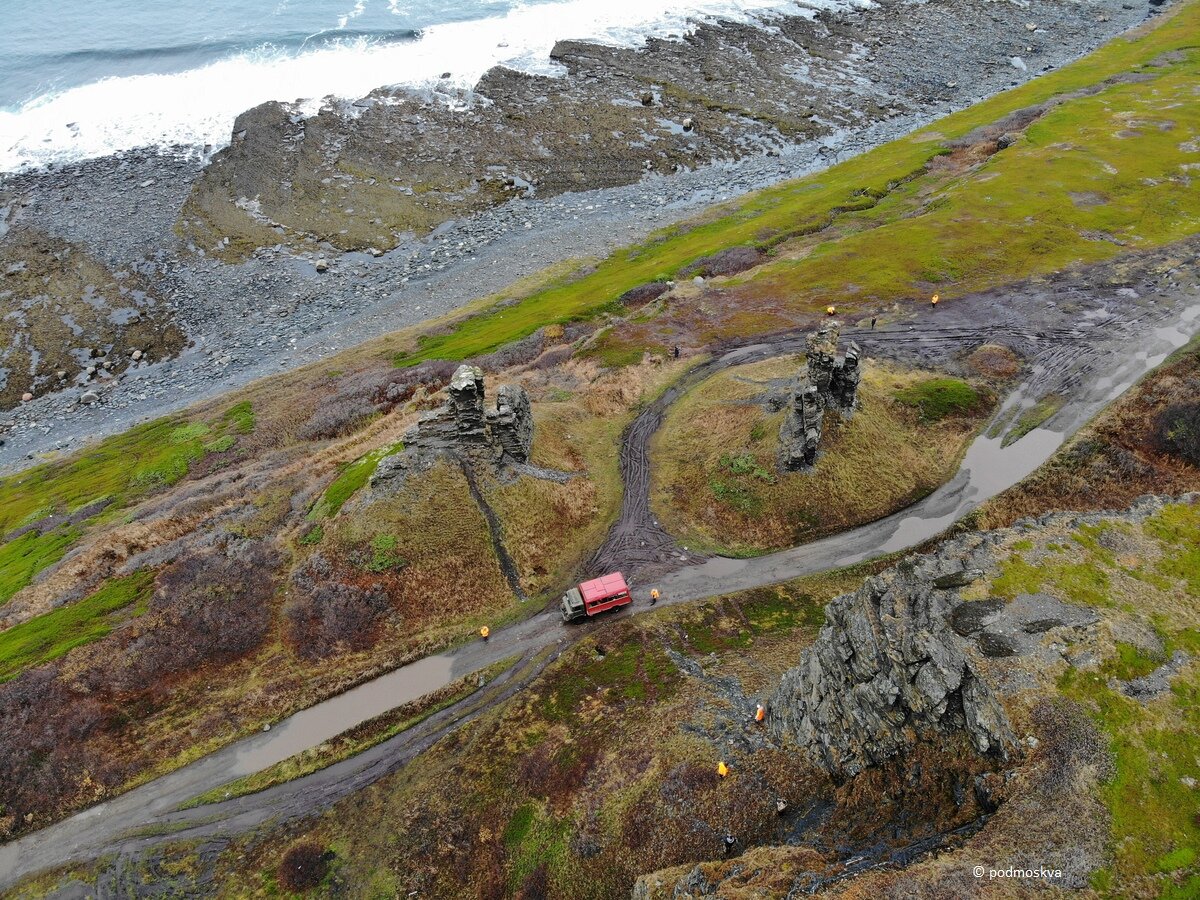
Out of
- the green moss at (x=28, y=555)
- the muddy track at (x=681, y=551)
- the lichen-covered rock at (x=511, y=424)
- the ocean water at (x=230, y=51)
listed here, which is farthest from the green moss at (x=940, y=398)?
the ocean water at (x=230, y=51)

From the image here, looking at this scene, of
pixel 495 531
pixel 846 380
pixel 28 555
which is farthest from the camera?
pixel 28 555

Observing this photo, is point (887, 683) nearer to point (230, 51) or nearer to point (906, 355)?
point (906, 355)

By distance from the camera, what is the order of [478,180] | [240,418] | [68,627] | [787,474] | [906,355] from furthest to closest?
[478,180] < [240,418] < [906,355] < [787,474] < [68,627]

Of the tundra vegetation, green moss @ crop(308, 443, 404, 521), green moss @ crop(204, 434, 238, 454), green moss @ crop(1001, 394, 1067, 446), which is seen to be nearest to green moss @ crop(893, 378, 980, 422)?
the tundra vegetation

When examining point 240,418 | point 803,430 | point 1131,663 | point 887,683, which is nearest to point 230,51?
point 240,418

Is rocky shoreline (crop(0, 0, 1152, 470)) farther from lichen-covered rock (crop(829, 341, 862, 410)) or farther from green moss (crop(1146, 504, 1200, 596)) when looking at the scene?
green moss (crop(1146, 504, 1200, 596))
